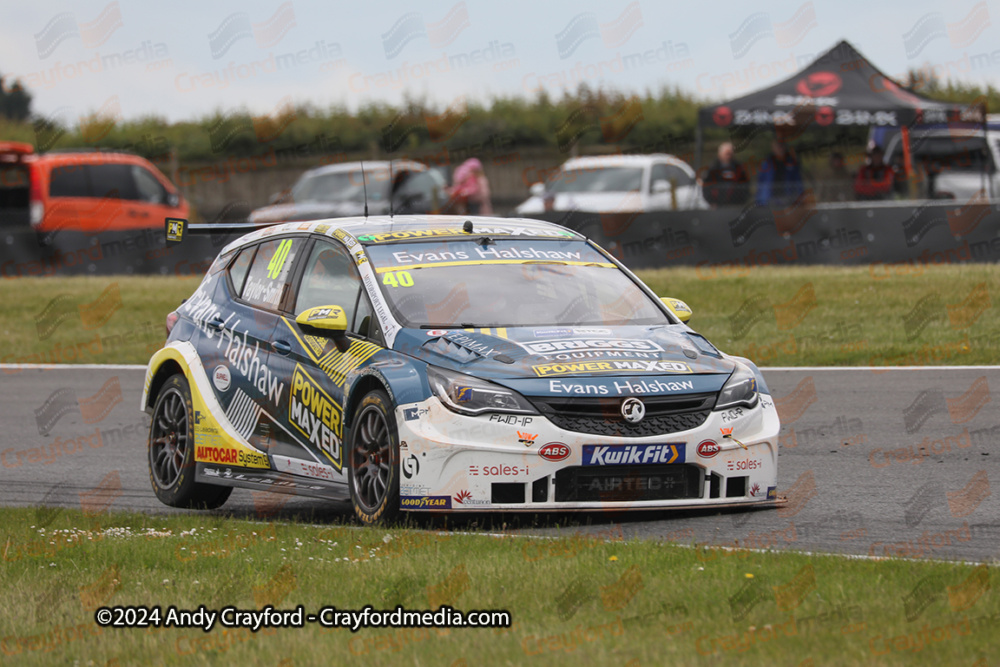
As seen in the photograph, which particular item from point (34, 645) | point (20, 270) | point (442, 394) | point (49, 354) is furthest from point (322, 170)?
point (34, 645)

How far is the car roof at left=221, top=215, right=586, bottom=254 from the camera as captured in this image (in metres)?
7.94

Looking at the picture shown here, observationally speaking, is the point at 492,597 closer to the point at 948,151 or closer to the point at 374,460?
the point at 374,460

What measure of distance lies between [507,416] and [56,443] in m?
5.49

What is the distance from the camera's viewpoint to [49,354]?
17578 mm

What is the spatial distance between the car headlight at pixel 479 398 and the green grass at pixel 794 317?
7908 millimetres

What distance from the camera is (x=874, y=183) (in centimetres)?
2138

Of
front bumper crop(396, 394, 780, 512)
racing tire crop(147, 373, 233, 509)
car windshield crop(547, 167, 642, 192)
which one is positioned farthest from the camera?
car windshield crop(547, 167, 642, 192)

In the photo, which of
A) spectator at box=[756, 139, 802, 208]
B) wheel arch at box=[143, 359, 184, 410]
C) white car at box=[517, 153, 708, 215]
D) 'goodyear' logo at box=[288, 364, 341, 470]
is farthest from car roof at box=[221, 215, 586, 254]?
white car at box=[517, 153, 708, 215]

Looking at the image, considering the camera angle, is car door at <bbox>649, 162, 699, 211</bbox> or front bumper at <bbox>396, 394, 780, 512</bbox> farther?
car door at <bbox>649, 162, 699, 211</bbox>

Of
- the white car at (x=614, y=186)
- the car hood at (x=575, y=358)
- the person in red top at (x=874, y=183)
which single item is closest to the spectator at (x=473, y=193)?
the white car at (x=614, y=186)

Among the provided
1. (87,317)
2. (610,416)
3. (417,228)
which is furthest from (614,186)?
(610,416)

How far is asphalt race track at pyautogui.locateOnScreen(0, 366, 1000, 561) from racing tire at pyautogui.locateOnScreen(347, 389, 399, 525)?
0.65 metres

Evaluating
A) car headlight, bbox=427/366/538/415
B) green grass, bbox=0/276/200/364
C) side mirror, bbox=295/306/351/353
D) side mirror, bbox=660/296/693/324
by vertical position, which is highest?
side mirror, bbox=295/306/351/353

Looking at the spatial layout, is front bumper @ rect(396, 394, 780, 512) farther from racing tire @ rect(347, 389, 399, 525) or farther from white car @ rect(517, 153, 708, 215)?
white car @ rect(517, 153, 708, 215)
